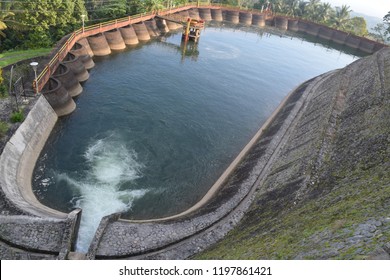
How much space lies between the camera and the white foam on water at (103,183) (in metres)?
21.2

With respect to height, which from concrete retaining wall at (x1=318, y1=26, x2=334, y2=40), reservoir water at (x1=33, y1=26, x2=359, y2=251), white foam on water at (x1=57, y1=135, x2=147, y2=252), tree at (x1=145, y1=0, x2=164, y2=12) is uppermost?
tree at (x1=145, y1=0, x2=164, y2=12)

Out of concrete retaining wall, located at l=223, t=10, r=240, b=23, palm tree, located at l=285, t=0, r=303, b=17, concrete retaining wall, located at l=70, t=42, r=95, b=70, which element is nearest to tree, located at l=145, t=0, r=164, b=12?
concrete retaining wall, located at l=70, t=42, r=95, b=70

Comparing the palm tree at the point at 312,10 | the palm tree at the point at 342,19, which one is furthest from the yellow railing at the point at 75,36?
the palm tree at the point at 342,19

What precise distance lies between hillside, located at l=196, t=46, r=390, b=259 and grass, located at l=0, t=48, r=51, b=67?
2904 cm

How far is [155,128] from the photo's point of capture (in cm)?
3306

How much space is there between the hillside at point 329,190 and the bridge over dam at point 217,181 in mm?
170

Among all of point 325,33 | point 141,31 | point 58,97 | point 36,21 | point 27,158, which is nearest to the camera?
point 27,158

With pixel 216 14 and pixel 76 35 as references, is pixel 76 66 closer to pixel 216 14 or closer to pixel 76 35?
pixel 76 35

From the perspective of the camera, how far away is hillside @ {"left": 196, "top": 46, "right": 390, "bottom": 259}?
39.0 ft

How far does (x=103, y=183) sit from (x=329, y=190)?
1592 centimetres

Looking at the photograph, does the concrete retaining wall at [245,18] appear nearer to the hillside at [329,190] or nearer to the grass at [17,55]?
the hillside at [329,190]

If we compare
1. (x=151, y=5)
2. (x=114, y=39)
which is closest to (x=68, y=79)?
(x=114, y=39)

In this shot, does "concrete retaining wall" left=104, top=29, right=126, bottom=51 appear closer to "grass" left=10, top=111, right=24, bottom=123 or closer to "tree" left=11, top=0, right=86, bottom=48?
"tree" left=11, top=0, right=86, bottom=48

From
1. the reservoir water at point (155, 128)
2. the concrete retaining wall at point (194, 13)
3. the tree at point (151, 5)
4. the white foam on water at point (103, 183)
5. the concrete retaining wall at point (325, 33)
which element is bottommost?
the concrete retaining wall at point (325, 33)
